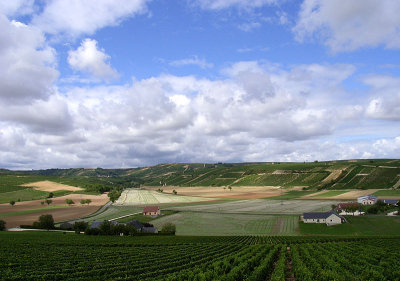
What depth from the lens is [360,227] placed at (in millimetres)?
→ 84375

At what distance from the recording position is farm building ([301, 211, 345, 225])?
9125 cm

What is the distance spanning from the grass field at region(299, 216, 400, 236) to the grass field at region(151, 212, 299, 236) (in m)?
4.50

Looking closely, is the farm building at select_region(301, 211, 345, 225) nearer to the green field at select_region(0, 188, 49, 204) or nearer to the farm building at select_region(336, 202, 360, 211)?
the farm building at select_region(336, 202, 360, 211)

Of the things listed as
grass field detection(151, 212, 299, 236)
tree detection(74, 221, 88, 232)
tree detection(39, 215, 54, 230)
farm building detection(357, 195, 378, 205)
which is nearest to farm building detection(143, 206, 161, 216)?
grass field detection(151, 212, 299, 236)

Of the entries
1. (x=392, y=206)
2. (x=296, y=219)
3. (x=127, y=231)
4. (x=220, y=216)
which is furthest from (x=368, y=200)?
(x=127, y=231)

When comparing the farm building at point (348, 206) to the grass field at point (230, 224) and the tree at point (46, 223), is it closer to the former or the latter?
the grass field at point (230, 224)

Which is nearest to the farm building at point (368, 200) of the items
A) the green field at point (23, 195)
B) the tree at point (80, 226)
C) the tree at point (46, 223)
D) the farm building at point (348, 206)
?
the farm building at point (348, 206)

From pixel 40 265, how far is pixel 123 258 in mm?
10145

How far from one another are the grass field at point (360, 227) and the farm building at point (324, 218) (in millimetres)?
2749

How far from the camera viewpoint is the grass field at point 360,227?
7931 cm

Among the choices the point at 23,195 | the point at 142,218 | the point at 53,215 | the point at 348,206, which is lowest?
the point at 142,218

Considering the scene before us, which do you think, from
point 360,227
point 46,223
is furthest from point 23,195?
point 360,227

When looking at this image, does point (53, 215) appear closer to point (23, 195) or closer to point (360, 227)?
point (23, 195)

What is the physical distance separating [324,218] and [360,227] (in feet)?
35.5
